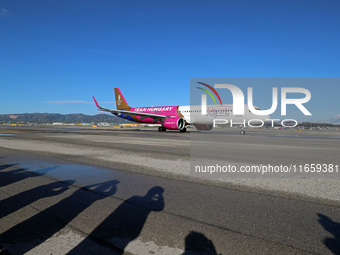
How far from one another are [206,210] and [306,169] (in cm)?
530

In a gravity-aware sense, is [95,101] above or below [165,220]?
above

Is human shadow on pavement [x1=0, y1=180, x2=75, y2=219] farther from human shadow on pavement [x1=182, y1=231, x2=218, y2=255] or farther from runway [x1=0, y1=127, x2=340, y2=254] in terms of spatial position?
human shadow on pavement [x1=182, y1=231, x2=218, y2=255]

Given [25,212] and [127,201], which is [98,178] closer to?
[127,201]

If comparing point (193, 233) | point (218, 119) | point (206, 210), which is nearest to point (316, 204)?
point (206, 210)

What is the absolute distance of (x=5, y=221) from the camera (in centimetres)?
390

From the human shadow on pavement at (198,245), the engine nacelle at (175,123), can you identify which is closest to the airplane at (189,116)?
the engine nacelle at (175,123)

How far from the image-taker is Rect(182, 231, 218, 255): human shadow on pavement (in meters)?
3.02

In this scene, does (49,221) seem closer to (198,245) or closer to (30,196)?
(30,196)

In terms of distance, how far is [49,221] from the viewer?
154 inches

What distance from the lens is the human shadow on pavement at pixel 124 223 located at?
3.23 m

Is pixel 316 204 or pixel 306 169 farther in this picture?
pixel 306 169

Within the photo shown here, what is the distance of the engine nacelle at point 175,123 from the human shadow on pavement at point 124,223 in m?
25.9

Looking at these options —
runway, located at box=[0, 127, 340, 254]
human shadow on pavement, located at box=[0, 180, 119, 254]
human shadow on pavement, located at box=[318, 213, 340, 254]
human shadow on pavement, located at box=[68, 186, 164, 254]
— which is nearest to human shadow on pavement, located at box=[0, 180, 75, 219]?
runway, located at box=[0, 127, 340, 254]

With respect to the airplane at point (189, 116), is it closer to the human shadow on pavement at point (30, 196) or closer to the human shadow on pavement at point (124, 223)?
the human shadow on pavement at point (30, 196)
